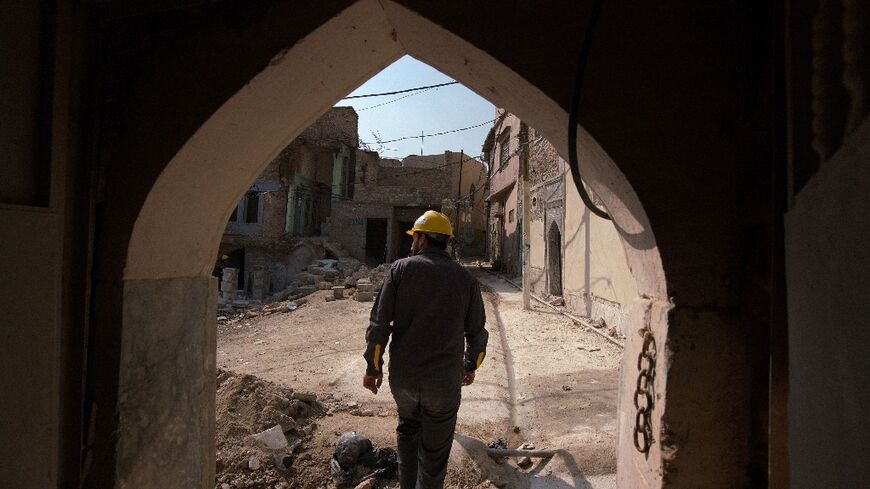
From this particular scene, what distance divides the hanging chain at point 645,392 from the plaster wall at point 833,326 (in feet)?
1.71

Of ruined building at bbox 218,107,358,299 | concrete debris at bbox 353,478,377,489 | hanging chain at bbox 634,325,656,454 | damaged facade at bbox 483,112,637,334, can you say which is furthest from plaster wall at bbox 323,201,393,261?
hanging chain at bbox 634,325,656,454

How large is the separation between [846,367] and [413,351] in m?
2.06

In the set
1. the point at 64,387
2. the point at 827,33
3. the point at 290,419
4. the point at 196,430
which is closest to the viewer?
the point at 827,33

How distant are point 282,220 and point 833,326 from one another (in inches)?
904

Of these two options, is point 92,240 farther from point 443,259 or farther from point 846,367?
point 846,367

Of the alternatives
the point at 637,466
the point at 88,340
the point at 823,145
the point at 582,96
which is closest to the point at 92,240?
the point at 88,340

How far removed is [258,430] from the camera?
11.3ft

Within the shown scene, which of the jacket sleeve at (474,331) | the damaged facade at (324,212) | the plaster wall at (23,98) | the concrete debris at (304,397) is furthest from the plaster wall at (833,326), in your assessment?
the damaged facade at (324,212)

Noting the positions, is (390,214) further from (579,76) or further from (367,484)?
(579,76)

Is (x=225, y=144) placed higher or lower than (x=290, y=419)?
higher

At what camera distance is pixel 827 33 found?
0.94 m

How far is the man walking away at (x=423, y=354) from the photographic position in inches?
98.7

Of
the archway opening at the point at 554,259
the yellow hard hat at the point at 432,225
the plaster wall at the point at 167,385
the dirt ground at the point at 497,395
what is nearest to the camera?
the plaster wall at the point at 167,385

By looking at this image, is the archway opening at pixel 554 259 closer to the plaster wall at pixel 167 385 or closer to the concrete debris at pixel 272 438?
the concrete debris at pixel 272 438
